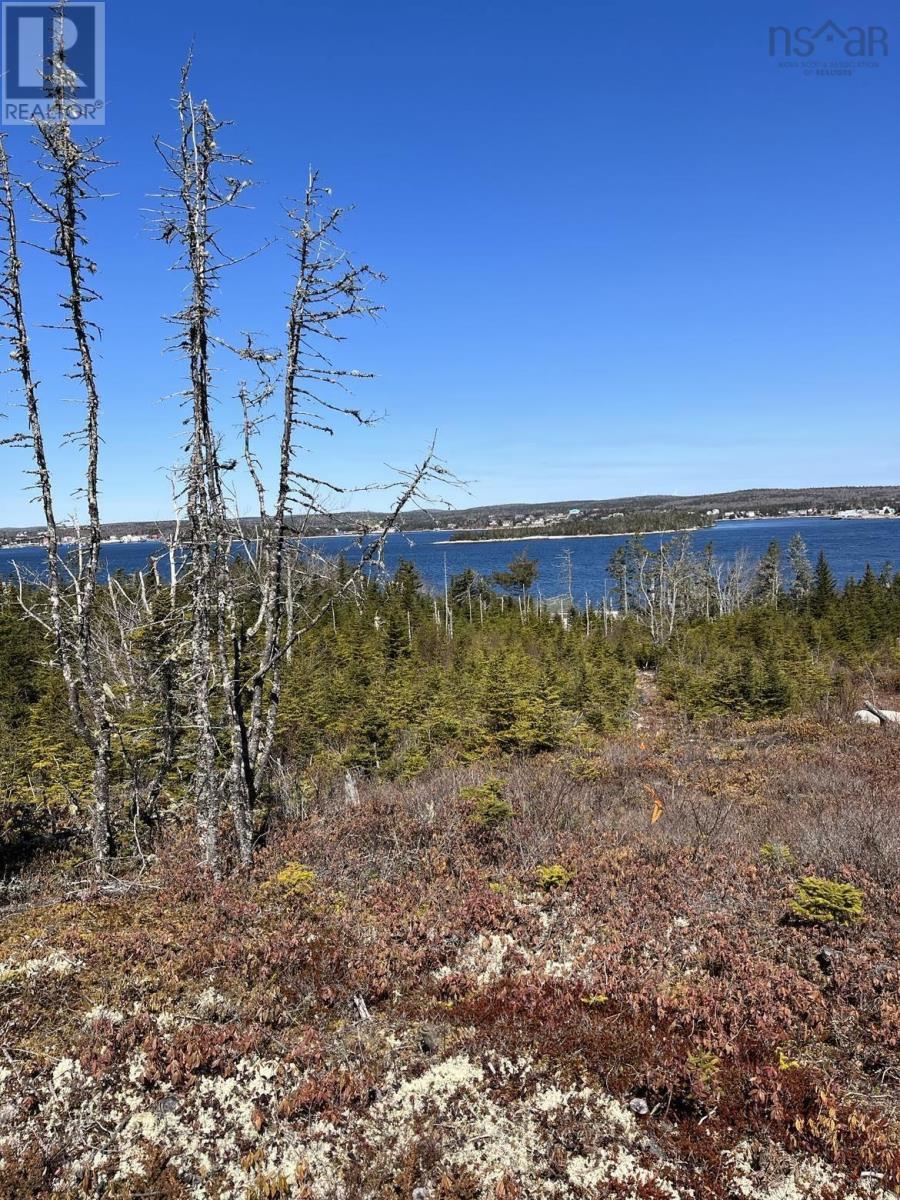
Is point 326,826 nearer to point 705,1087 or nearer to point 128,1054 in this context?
point 128,1054

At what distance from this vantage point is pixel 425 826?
9.69m

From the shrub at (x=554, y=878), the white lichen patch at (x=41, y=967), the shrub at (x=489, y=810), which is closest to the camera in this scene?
the white lichen patch at (x=41, y=967)

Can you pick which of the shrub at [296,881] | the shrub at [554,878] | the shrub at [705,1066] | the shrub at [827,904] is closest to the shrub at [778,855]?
the shrub at [827,904]

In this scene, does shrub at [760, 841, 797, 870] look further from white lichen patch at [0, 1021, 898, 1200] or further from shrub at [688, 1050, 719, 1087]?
white lichen patch at [0, 1021, 898, 1200]

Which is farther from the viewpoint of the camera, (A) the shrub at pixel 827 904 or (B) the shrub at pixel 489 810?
(B) the shrub at pixel 489 810

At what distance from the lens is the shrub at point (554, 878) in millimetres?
7848

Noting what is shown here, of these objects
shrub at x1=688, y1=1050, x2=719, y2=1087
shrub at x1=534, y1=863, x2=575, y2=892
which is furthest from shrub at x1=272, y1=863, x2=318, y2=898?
shrub at x1=688, y1=1050, x2=719, y2=1087

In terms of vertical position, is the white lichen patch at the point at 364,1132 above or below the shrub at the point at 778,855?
below

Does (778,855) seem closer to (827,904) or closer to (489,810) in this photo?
(827,904)

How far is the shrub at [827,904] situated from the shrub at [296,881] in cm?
533

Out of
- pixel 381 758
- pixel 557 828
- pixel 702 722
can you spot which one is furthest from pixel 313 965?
pixel 702 722

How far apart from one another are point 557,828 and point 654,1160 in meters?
5.60

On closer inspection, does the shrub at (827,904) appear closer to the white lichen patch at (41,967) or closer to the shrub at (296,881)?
the shrub at (296,881)

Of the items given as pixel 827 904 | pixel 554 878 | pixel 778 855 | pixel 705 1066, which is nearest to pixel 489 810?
pixel 554 878
